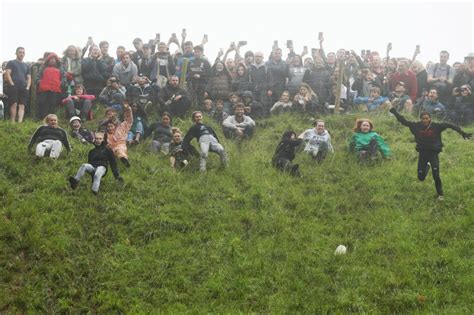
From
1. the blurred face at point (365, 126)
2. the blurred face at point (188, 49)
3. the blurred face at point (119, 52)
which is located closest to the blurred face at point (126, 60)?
the blurred face at point (119, 52)

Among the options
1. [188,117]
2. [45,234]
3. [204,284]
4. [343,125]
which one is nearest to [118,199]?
[45,234]

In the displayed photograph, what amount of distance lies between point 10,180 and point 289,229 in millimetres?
6029

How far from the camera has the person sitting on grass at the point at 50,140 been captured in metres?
13.7

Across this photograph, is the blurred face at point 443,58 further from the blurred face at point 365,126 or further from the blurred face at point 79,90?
the blurred face at point 79,90

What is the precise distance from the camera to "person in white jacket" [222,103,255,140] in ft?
55.6

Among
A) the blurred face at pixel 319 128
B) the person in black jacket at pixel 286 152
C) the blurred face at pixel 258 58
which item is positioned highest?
the blurred face at pixel 258 58

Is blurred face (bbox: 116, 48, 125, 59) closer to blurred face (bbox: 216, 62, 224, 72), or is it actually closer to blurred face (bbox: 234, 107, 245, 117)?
blurred face (bbox: 216, 62, 224, 72)

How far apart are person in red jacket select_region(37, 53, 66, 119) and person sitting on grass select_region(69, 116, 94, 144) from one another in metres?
1.62

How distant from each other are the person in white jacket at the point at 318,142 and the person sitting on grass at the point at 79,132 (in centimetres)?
541

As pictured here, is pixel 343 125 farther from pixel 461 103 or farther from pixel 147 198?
pixel 147 198

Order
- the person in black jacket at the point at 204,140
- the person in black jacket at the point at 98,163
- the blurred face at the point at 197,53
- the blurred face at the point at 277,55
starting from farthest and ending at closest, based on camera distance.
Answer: the blurred face at the point at 277,55, the blurred face at the point at 197,53, the person in black jacket at the point at 204,140, the person in black jacket at the point at 98,163

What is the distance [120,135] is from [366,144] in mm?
6137

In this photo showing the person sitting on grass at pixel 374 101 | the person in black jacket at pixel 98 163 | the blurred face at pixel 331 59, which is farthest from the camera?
the blurred face at pixel 331 59

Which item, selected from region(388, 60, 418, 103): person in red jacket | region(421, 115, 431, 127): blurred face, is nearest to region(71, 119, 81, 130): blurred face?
region(421, 115, 431, 127): blurred face
